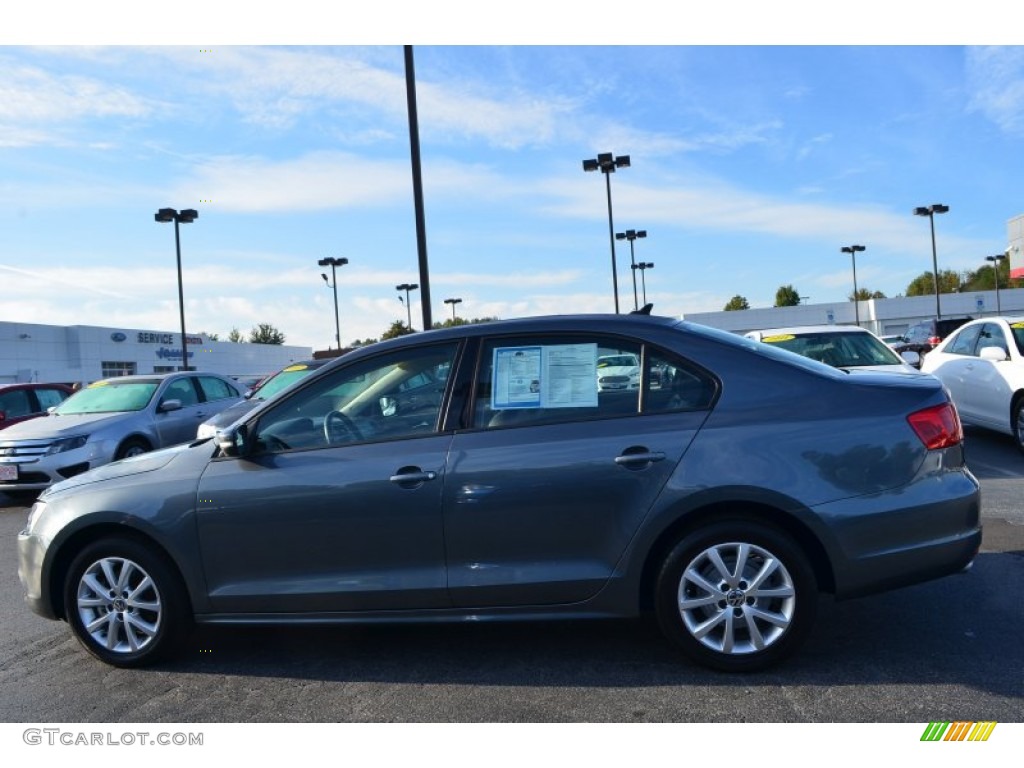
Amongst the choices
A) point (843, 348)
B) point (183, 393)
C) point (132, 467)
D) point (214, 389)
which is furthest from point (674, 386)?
point (214, 389)

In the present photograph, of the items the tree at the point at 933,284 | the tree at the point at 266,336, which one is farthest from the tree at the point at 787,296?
the tree at the point at 266,336

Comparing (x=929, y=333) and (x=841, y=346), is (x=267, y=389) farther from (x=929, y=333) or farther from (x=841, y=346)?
(x=929, y=333)

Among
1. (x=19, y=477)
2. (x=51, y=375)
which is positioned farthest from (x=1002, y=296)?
(x=19, y=477)

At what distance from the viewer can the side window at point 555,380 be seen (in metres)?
3.97

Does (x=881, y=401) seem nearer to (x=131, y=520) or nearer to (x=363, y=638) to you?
(x=363, y=638)

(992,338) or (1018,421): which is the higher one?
(992,338)

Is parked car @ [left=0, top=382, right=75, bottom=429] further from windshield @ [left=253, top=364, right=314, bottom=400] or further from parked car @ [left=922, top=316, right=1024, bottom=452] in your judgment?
parked car @ [left=922, top=316, right=1024, bottom=452]

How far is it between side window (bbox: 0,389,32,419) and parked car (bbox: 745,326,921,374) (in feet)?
39.4

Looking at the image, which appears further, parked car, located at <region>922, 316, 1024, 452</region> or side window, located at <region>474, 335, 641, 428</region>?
parked car, located at <region>922, 316, 1024, 452</region>

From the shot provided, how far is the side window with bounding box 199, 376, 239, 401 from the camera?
12.8m

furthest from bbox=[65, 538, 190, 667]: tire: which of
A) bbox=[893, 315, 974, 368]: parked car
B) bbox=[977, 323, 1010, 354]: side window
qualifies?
bbox=[893, 315, 974, 368]: parked car

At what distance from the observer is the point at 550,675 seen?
3936 mm

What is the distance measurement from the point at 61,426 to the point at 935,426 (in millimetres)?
9912

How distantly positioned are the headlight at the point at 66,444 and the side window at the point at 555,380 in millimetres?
7814
